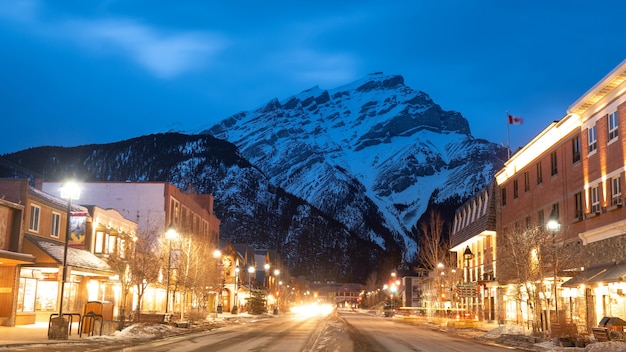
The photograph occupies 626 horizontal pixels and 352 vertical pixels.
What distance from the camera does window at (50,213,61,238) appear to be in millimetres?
44844

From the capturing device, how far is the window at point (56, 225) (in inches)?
1766

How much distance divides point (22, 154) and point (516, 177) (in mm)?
A: 142085

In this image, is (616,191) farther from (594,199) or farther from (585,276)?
(585,276)

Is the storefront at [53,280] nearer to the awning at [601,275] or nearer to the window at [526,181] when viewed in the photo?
the awning at [601,275]

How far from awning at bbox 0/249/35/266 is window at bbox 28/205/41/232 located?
338cm

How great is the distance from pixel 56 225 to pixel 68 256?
316cm

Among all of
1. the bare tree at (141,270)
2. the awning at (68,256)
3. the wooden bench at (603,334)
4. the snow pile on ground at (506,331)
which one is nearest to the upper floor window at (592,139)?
the snow pile on ground at (506,331)

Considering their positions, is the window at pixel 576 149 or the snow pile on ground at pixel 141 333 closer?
the snow pile on ground at pixel 141 333

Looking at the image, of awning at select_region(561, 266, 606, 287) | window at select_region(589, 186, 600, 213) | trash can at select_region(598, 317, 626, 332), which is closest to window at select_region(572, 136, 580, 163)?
window at select_region(589, 186, 600, 213)

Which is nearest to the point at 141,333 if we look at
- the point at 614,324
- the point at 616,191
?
the point at 614,324

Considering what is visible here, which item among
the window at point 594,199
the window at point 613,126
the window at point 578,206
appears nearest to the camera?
the window at point 613,126

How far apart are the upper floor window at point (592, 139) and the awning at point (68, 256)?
31737 millimetres

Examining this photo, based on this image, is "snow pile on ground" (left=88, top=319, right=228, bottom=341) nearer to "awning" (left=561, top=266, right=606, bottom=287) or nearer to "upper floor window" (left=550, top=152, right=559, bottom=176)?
"awning" (left=561, top=266, right=606, bottom=287)

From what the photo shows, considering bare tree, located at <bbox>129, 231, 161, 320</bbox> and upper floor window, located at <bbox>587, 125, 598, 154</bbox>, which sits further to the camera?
bare tree, located at <bbox>129, 231, 161, 320</bbox>
